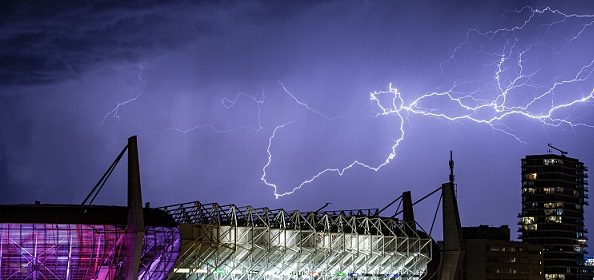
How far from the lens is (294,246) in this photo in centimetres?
10500

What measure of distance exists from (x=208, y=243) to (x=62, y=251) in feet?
61.3

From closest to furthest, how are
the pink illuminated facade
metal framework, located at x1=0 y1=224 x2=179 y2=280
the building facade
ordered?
1. the pink illuminated facade
2. metal framework, located at x1=0 y1=224 x2=179 y2=280
3. the building facade

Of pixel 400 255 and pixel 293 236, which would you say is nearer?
pixel 293 236

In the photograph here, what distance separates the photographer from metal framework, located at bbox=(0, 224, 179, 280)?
75.1 metres

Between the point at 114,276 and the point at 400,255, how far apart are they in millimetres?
51403

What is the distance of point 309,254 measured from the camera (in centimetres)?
10812

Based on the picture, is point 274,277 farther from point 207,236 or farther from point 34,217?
point 34,217

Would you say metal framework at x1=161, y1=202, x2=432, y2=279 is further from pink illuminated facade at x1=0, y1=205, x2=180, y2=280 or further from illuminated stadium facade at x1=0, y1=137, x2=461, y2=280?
pink illuminated facade at x1=0, y1=205, x2=180, y2=280

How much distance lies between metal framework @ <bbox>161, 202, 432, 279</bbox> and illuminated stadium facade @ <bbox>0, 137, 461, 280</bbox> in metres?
0.13

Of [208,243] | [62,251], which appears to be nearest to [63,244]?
[62,251]

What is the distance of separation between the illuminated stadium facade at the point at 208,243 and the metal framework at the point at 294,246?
130mm

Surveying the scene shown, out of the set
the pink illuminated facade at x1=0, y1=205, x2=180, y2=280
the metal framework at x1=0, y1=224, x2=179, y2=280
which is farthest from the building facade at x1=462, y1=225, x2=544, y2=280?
the pink illuminated facade at x1=0, y1=205, x2=180, y2=280

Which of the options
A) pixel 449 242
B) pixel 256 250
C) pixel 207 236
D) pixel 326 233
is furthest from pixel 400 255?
pixel 207 236

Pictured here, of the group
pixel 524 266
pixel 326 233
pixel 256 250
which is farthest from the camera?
pixel 524 266
